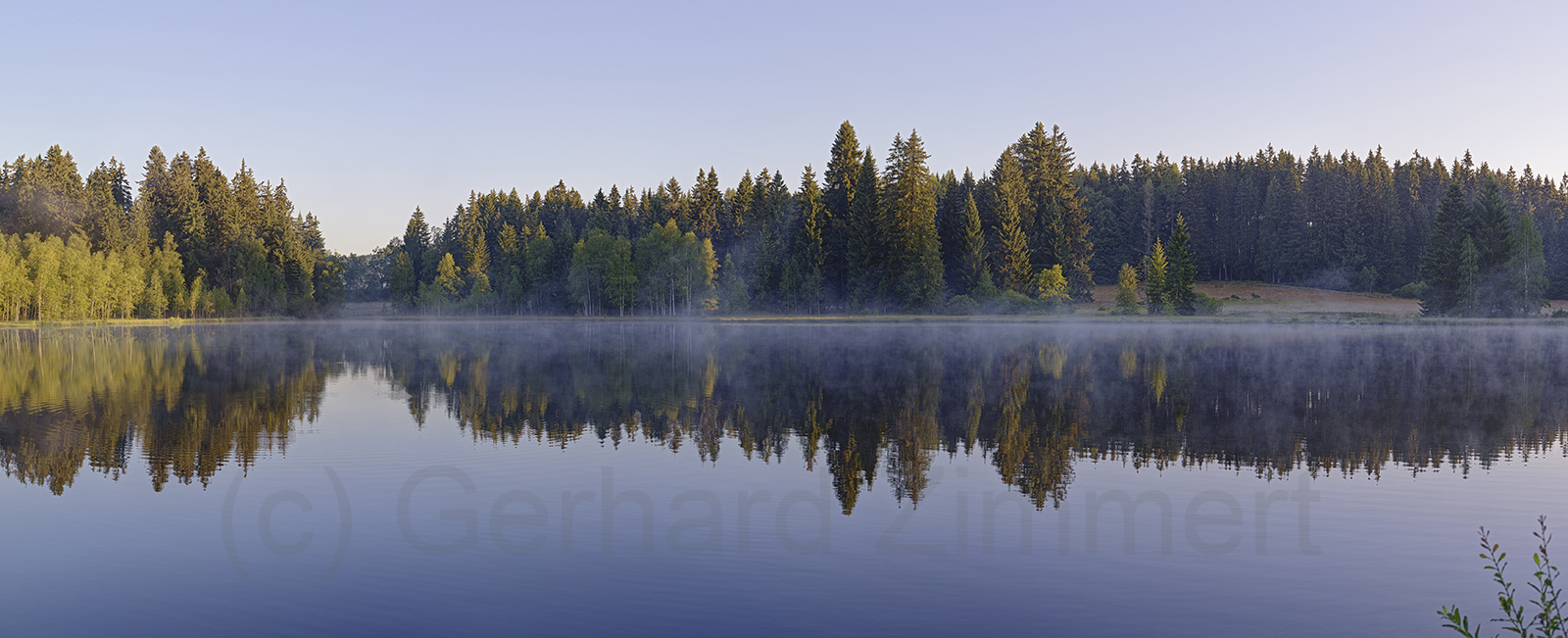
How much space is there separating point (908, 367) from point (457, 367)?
17.5 meters

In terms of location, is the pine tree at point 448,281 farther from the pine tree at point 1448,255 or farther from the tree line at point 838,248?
the pine tree at point 1448,255

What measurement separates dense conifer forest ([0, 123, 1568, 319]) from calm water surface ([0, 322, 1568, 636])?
6616 cm

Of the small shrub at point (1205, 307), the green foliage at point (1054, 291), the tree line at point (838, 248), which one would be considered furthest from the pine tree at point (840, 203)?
the small shrub at point (1205, 307)

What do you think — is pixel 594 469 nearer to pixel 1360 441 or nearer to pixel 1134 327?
pixel 1360 441

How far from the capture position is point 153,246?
4459 inches

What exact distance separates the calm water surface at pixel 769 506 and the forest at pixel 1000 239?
6460 cm

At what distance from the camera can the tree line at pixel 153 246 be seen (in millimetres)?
90875

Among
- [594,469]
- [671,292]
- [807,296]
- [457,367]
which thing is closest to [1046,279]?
[807,296]

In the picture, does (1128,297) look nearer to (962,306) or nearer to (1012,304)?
(1012,304)

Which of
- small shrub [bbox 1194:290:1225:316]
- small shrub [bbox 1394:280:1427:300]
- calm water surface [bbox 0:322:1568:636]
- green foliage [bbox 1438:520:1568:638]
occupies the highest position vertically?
small shrub [bbox 1394:280:1427:300]

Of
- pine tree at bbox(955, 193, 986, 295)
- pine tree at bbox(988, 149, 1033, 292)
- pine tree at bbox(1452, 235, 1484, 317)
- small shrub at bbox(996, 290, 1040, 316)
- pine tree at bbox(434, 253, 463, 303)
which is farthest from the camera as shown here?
pine tree at bbox(434, 253, 463, 303)

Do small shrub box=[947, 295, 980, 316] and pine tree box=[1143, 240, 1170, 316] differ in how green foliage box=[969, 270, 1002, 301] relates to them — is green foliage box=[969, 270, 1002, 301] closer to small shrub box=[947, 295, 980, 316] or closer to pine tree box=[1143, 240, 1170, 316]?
small shrub box=[947, 295, 980, 316]

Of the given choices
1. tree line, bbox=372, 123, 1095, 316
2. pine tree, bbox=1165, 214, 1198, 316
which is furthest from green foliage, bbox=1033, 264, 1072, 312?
pine tree, bbox=1165, 214, 1198, 316

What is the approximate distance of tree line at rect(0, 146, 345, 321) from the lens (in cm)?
9088
